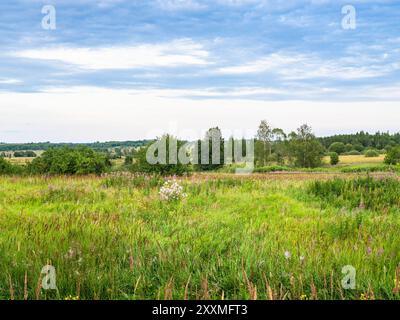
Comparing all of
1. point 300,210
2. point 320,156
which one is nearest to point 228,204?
point 300,210

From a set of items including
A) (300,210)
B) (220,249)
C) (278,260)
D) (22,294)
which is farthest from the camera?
(300,210)

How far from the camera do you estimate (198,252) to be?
492cm

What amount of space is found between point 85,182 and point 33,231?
7.73 meters

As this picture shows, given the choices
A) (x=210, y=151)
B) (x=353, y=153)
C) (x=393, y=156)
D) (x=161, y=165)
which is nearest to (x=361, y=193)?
(x=161, y=165)

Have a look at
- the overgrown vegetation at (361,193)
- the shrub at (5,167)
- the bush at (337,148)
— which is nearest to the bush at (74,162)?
the shrub at (5,167)

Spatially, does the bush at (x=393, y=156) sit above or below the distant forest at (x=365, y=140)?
below

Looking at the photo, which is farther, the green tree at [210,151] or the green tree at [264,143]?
the green tree at [264,143]

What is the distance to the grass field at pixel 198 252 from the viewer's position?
3826 millimetres

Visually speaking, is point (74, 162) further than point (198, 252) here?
Yes

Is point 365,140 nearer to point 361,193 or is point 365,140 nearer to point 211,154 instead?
point 211,154

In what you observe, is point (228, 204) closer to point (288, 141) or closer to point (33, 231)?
point (33, 231)

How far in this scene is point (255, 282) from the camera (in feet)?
13.2

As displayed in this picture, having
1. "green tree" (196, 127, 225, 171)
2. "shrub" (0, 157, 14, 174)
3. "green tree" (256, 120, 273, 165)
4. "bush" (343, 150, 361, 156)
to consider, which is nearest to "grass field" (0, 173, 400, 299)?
"shrub" (0, 157, 14, 174)

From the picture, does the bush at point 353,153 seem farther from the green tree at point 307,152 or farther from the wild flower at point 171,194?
the wild flower at point 171,194
